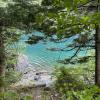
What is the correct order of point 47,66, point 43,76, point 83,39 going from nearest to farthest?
1. point 83,39
2. point 43,76
3. point 47,66

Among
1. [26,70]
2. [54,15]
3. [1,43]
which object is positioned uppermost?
[54,15]

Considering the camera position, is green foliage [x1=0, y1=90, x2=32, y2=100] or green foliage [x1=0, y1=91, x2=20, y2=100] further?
green foliage [x1=0, y1=91, x2=20, y2=100]

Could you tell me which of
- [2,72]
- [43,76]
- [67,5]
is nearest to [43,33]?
[2,72]

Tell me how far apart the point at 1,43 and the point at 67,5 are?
322 inches

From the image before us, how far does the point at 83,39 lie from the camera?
23.9 ft

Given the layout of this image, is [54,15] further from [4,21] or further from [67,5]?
[4,21]

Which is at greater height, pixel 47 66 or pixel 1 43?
pixel 1 43

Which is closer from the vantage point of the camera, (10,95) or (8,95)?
(10,95)

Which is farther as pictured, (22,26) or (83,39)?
(22,26)

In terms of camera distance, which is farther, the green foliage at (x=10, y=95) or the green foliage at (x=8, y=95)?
the green foliage at (x=8, y=95)

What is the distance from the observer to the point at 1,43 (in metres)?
9.92

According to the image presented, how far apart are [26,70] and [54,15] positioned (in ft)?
53.4

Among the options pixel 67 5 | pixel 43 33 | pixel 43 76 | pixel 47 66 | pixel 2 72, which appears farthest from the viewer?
pixel 47 66

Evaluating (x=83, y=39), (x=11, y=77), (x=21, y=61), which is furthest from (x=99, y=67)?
(x=21, y=61)
